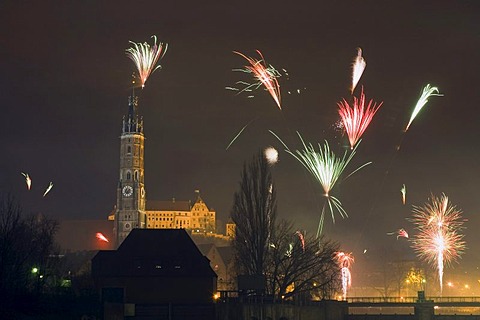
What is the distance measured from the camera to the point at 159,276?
73.5 m

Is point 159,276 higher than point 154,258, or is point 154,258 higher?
point 154,258

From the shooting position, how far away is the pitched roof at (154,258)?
73.9 metres

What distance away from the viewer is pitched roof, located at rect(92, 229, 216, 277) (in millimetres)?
73875

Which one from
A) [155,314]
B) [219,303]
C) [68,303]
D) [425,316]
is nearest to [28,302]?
[68,303]

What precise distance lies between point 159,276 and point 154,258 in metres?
2.22

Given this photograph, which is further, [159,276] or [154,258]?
[154,258]

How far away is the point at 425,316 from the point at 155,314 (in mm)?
36038

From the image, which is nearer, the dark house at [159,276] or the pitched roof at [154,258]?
the dark house at [159,276]

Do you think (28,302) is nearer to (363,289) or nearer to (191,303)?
(191,303)

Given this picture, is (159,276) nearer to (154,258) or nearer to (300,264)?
(154,258)

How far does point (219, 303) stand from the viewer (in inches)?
Answer: 2960

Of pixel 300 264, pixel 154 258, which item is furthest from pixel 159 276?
pixel 300 264

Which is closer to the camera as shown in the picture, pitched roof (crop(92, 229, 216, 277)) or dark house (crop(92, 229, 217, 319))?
dark house (crop(92, 229, 217, 319))

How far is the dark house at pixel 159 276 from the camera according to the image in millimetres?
71750
